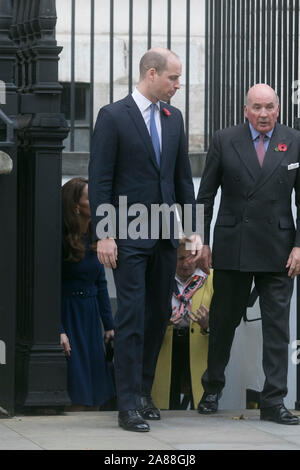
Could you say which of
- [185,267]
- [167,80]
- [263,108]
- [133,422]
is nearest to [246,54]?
[185,267]

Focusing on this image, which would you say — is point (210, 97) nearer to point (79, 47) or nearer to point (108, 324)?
point (79, 47)

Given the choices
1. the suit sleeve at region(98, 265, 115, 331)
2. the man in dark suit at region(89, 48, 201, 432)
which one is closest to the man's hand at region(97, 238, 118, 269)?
the man in dark suit at region(89, 48, 201, 432)

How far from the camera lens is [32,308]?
7.25m

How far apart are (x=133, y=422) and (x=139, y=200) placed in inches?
41.2

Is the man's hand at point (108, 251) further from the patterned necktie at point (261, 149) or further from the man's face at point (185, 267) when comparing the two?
the man's face at point (185, 267)

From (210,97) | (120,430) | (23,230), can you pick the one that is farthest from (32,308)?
(210,97)

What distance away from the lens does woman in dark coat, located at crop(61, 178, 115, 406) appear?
7.58 meters

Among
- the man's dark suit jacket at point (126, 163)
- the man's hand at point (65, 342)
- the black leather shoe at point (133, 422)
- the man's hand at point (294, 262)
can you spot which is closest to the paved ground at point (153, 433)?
the black leather shoe at point (133, 422)

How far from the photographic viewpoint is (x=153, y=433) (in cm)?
665

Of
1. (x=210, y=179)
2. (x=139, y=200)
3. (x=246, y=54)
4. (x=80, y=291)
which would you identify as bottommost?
(x=80, y=291)

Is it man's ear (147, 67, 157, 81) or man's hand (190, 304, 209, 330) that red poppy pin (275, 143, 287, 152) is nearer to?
man's ear (147, 67, 157, 81)

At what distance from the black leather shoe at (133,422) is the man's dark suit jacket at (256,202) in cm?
98

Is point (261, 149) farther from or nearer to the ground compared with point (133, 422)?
farther from the ground

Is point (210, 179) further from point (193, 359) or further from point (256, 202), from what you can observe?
point (193, 359)
